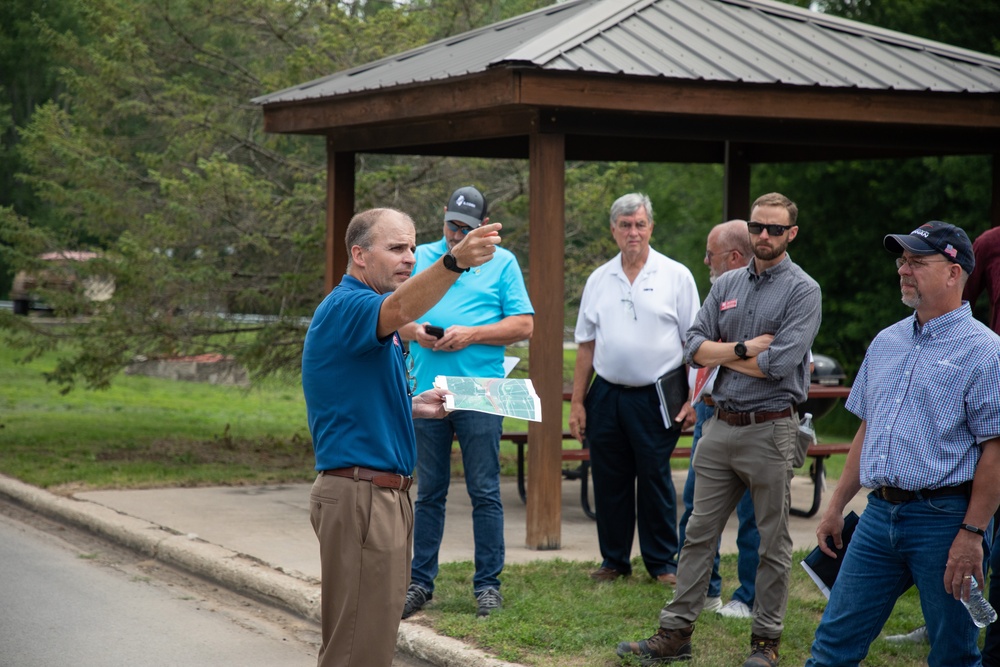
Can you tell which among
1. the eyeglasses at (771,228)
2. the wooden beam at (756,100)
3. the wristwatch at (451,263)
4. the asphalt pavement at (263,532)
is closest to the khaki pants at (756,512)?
the eyeglasses at (771,228)

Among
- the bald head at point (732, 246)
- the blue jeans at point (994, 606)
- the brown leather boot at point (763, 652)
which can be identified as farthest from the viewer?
the bald head at point (732, 246)

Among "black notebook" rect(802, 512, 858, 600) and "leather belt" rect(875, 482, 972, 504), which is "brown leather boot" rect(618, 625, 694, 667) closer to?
"black notebook" rect(802, 512, 858, 600)

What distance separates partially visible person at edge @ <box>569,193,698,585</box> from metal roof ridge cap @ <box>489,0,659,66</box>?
115 cm

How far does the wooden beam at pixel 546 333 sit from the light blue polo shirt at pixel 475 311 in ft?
4.49

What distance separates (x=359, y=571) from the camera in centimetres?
373

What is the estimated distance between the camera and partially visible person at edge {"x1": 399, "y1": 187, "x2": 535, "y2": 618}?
600cm

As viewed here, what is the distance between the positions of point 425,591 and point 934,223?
3346mm

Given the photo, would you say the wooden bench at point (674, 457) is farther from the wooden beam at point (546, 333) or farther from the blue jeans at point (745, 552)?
the blue jeans at point (745, 552)

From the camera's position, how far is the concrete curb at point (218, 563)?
5.52 meters

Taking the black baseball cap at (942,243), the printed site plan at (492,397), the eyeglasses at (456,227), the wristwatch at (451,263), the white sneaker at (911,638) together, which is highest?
the eyeglasses at (456,227)

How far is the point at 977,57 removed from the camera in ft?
29.8

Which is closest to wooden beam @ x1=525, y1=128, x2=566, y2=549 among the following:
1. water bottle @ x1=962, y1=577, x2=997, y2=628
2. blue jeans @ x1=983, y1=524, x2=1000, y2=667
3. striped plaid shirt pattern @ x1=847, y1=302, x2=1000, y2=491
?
blue jeans @ x1=983, y1=524, x2=1000, y2=667

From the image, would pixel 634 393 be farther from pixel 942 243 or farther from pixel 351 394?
pixel 351 394

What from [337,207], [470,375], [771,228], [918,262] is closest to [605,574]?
[470,375]
